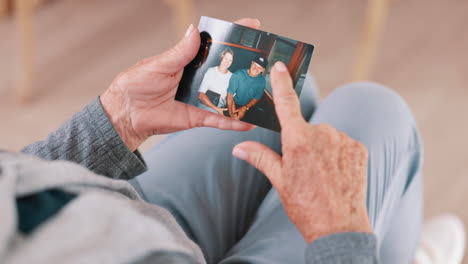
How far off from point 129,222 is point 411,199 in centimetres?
61

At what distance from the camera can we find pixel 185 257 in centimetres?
46

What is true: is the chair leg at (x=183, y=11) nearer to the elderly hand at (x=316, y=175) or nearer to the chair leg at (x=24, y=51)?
the chair leg at (x=24, y=51)

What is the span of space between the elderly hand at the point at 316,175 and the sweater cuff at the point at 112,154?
0.17 m

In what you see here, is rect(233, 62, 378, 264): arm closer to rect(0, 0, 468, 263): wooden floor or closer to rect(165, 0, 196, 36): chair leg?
rect(0, 0, 468, 263): wooden floor

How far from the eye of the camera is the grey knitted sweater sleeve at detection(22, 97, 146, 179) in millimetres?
732

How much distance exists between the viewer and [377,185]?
2.60 ft

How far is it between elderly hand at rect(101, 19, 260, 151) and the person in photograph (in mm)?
21

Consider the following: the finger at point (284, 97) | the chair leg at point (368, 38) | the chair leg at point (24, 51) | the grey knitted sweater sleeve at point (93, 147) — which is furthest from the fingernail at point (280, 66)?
the chair leg at point (24, 51)

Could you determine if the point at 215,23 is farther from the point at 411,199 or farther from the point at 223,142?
the point at 411,199

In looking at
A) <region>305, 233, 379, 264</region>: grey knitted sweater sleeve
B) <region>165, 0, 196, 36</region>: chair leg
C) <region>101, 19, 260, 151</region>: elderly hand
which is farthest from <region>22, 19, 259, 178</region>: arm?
<region>165, 0, 196, 36</region>: chair leg

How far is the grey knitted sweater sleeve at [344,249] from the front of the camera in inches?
22.6

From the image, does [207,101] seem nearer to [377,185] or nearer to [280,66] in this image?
[280,66]

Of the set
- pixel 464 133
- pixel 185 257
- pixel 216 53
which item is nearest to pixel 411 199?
pixel 216 53

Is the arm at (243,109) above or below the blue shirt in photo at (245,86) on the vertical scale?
below
